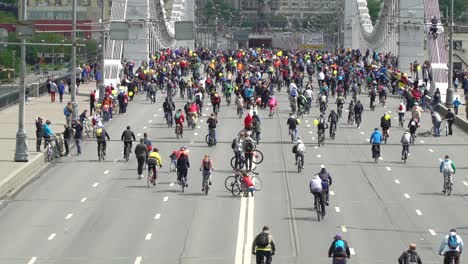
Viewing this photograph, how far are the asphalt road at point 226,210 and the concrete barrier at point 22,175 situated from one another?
39 cm

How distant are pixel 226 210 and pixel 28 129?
20.9 metres

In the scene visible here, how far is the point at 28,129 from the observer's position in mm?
58188

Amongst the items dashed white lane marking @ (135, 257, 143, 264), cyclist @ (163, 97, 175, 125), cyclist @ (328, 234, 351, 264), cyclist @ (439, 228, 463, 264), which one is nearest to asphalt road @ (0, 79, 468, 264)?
dashed white lane marking @ (135, 257, 143, 264)

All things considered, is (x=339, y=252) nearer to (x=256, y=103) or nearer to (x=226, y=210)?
(x=226, y=210)

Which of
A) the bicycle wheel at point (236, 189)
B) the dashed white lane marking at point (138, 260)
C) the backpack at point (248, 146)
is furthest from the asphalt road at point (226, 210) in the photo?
the backpack at point (248, 146)

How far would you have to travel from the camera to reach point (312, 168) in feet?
157

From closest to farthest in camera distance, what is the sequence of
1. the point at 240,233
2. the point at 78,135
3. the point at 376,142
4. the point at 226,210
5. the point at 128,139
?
the point at 240,233 < the point at 226,210 < the point at 128,139 < the point at 376,142 < the point at 78,135

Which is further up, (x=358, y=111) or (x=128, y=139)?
(x=358, y=111)

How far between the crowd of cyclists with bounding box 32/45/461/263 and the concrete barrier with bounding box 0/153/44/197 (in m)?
2.11

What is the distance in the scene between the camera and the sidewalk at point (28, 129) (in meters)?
44.3

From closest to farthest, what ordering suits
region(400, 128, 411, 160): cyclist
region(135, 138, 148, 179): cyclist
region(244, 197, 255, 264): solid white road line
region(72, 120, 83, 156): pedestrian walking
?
region(244, 197, 255, 264): solid white road line, region(135, 138, 148, 179): cyclist, region(400, 128, 411, 160): cyclist, region(72, 120, 83, 156): pedestrian walking

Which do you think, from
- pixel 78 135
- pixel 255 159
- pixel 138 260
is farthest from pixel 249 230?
pixel 78 135

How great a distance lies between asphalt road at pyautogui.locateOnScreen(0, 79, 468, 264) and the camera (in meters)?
33.2

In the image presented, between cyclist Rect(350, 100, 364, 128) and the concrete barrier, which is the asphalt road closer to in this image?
the concrete barrier
